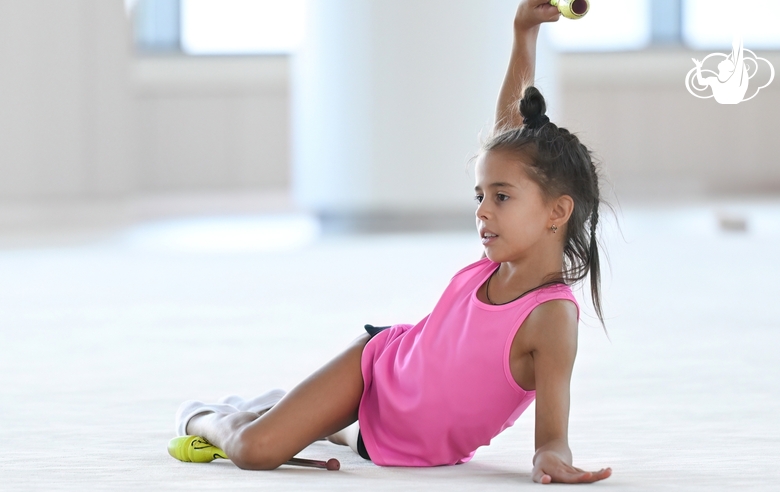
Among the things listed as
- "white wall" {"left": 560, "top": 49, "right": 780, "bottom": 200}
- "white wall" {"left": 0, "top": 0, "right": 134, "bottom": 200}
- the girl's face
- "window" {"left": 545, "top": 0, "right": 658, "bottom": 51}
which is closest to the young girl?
the girl's face

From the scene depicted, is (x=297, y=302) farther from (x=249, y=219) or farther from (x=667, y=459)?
(x=249, y=219)

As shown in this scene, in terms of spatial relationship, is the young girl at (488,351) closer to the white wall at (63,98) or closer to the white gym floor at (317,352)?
the white gym floor at (317,352)

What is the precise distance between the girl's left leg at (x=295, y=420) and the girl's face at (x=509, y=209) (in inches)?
9.8

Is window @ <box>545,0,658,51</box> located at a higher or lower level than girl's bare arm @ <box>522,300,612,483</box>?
higher

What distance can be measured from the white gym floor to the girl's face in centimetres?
28

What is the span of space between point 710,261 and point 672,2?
207 inches

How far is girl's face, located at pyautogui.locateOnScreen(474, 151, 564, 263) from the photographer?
4.63ft

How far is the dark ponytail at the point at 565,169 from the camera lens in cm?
141

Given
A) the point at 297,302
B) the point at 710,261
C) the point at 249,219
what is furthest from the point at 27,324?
the point at 249,219

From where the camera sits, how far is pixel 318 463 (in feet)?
4.79

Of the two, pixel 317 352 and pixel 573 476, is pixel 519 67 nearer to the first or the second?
pixel 573 476

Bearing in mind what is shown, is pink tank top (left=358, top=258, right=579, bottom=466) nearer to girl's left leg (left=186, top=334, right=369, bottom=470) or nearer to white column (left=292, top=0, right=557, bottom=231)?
girl's left leg (left=186, top=334, right=369, bottom=470)

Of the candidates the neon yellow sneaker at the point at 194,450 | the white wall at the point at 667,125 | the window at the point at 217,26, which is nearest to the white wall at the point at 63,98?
the window at the point at 217,26

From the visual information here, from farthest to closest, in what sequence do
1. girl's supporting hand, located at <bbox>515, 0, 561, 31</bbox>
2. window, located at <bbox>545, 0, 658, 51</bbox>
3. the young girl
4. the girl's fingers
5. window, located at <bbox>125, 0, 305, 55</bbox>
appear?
window, located at <bbox>545, 0, 658, 51</bbox>
window, located at <bbox>125, 0, 305, 55</bbox>
girl's supporting hand, located at <bbox>515, 0, 561, 31</bbox>
the young girl
the girl's fingers
